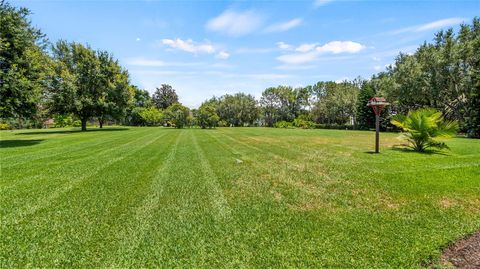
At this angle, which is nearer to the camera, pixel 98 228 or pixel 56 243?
pixel 56 243

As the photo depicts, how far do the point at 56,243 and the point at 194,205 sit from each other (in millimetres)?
2112

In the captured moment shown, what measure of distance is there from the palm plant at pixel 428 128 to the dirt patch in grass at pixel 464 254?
861 cm

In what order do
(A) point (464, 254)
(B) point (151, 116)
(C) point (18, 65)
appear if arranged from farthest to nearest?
(B) point (151, 116), (C) point (18, 65), (A) point (464, 254)

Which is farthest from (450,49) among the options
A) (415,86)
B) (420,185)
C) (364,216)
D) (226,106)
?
(226,106)

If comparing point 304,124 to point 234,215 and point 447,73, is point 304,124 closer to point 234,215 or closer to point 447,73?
point 447,73

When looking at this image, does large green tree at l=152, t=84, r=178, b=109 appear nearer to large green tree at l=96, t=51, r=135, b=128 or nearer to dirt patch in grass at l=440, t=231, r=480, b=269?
large green tree at l=96, t=51, r=135, b=128

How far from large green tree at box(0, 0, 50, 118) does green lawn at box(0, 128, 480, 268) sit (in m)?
8.52

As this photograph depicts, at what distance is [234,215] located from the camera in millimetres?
4488

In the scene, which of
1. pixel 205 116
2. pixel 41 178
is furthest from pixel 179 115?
pixel 41 178

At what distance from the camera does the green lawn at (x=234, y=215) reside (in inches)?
127

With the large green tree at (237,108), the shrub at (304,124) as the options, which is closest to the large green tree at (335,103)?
the shrub at (304,124)

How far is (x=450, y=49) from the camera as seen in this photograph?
98.1 feet

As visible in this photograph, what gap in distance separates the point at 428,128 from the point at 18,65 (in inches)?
810

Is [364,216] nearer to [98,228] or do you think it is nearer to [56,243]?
[98,228]
